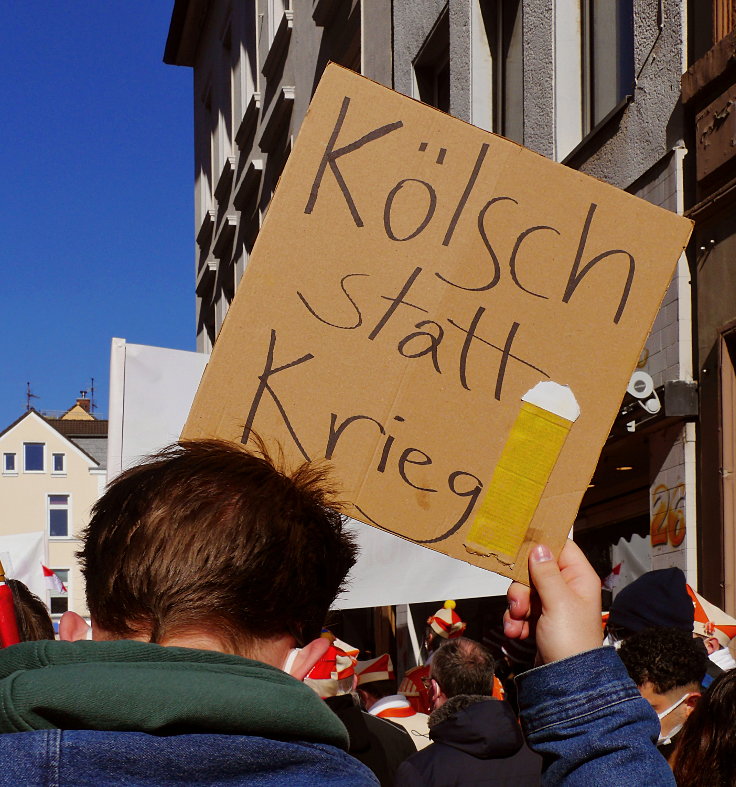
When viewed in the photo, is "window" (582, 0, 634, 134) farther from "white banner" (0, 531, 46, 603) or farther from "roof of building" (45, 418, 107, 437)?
"roof of building" (45, 418, 107, 437)

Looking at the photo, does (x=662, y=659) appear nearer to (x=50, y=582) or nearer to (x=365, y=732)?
(x=365, y=732)

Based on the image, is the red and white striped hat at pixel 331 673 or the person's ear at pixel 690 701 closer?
the person's ear at pixel 690 701

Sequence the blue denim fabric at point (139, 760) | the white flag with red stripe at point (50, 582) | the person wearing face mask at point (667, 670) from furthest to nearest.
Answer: the white flag with red stripe at point (50, 582)
the person wearing face mask at point (667, 670)
the blue denim fabric at point (139, 760)

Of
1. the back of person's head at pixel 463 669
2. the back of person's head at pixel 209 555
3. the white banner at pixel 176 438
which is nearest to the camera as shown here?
the back of person's head at pixel 209 555

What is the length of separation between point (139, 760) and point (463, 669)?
11.8 feet

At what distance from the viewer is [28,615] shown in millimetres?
3555

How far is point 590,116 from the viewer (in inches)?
311

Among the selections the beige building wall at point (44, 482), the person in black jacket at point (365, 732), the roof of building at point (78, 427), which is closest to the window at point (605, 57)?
the person in black jacket at point (365, 732)

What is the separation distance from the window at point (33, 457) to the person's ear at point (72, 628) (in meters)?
58.3

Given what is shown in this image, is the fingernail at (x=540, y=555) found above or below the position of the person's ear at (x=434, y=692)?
above

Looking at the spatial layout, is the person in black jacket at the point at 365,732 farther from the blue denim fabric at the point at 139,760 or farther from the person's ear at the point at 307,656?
the blue denim fabric at the point at 139,760

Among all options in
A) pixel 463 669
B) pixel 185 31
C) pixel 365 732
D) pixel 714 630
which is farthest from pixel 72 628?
pixel 185 31

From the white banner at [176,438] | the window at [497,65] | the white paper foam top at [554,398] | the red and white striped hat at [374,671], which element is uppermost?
the window at [497,65]

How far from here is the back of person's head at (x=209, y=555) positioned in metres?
1.23
